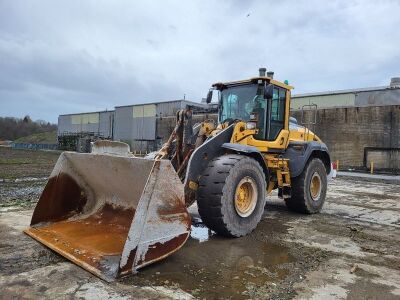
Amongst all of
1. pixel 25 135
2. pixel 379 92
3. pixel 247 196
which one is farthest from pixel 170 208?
pixel 25 135

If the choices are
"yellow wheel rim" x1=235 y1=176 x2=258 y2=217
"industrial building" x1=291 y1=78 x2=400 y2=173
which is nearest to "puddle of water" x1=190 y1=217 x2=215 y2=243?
"yellow wheel rim" x1=235 y1=176 x2=258 y2=217

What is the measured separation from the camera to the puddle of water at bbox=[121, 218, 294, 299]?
3807mm

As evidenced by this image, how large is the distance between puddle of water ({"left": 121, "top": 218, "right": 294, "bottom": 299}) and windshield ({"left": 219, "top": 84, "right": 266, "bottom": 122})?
2289 millimetres

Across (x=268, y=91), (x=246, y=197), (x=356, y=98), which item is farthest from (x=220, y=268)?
(x=356, y=98)

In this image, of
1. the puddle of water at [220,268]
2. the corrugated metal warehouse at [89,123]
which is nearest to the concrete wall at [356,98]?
the puddle of water at [220,268]

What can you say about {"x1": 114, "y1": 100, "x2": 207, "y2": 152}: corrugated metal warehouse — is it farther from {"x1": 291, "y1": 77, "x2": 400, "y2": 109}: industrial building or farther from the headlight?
the headlight

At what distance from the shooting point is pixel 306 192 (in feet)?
25.0

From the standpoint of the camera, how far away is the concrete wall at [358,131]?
23.0 m

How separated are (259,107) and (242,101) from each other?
33cm

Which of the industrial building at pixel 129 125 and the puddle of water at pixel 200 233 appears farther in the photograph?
the industrial building at pixel 129 125

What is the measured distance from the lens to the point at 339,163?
25.0 meters

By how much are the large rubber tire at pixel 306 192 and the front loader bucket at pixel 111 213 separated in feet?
11.6

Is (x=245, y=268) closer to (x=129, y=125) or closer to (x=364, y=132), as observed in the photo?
(x=364, y=132)

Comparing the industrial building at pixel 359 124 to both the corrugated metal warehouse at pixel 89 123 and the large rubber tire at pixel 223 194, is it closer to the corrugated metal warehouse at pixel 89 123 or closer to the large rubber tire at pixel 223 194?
the large rubber tire at pixel 223 194
